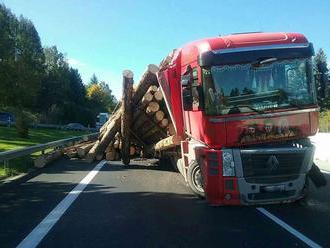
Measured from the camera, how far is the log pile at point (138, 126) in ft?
48.8

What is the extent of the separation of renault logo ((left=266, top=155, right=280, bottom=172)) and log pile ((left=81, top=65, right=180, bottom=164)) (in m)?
3.69

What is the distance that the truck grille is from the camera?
9308mm

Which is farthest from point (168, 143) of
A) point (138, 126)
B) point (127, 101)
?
point (138, 126)

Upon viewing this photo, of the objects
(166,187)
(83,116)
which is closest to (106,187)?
(166,187)

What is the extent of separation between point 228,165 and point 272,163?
0.74 meters

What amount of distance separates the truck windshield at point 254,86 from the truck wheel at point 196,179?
1.77 metres

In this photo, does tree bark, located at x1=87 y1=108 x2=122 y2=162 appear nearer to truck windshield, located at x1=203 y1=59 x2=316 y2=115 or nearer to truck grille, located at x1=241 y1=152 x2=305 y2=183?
truck windshield, located at x1=203 y1=59 x2=316 y2=115

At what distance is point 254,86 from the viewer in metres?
9.52

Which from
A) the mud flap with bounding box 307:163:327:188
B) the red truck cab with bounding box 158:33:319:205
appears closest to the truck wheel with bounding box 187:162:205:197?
the red truck cab with bounding box 158:33:319:205

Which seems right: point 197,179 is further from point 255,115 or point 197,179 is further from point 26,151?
point 26,151

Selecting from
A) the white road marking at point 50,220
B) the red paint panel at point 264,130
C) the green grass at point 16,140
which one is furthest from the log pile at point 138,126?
the green grass at point 16,140

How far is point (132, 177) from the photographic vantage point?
1560cm

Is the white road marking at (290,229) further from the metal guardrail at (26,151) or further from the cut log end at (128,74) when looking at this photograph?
the metal guardrail at (26,151)

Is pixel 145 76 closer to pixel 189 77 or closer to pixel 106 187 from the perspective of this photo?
pixel 106 187
